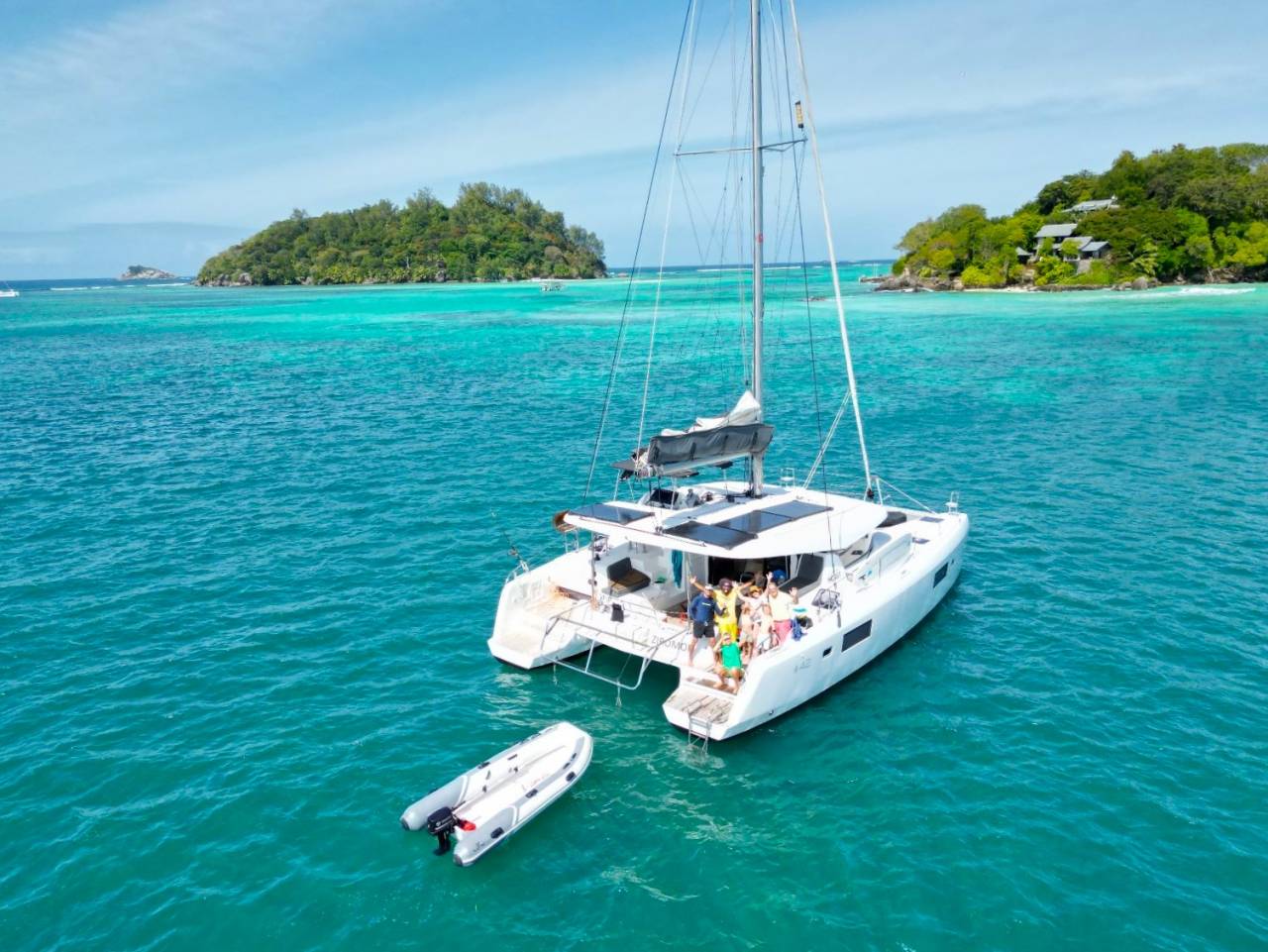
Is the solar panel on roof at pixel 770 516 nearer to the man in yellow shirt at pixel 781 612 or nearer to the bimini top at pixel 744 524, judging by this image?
the bimini top at pixel 744 524

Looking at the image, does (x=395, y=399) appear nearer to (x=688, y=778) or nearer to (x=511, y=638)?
(x=511, y=638)

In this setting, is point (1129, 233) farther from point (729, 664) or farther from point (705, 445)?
point (729, 664)

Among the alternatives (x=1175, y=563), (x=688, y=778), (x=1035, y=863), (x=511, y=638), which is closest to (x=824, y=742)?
(x=688, y=778)

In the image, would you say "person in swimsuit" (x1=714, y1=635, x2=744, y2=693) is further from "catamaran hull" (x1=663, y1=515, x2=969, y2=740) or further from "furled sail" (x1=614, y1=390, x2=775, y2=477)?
"furled sail" (x1=614, y1=390, x2=775, y2=477)

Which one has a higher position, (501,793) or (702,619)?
(702,619)

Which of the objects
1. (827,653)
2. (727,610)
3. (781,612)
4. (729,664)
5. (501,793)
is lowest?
(501,793)

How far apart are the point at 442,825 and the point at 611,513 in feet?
26.1

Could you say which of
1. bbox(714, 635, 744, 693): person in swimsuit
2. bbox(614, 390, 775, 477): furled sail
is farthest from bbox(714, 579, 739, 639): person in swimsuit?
bbox(614, 390, 775, 477): furled sail

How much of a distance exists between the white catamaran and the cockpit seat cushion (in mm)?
34

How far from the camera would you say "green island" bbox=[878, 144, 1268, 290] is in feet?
376

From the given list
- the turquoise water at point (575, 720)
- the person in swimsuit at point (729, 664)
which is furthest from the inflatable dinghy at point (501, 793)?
the person in swimsuit at point (729, 664)

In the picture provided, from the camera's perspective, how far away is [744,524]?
18.0m

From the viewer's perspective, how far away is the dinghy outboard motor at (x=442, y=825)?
12.4m

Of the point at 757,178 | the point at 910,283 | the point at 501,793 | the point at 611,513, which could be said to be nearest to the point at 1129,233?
the point at 910,283
